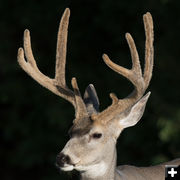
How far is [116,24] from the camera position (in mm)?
16016

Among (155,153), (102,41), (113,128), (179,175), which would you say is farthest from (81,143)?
(102,41)

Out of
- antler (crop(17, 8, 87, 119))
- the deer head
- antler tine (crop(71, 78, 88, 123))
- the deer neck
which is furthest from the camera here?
antler (crop(17, 8, 87, 119))

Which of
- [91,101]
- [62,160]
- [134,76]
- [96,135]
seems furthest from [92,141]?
[91,101]

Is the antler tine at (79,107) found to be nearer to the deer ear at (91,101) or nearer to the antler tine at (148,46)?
the deer ear at (91,101)

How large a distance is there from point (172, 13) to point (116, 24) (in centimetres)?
116

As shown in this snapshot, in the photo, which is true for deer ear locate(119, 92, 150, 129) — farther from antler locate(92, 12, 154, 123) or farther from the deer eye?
the deer eye

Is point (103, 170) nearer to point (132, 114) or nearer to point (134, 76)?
point (132, 114)

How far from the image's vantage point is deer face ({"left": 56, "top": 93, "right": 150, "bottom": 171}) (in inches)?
285

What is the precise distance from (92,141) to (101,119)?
26 cm

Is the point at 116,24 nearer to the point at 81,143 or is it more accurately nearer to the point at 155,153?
the point at 155,153

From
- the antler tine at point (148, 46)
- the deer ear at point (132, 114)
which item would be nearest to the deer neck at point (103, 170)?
the deer ear at point (132, 114)

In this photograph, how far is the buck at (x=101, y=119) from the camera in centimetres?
736

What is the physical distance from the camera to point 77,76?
631 inches

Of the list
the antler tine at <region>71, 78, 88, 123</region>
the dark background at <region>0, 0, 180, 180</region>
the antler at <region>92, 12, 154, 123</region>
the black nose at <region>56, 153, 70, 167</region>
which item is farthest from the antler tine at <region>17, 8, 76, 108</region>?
the dark background at <region>0, 0, 180, 180</region>
